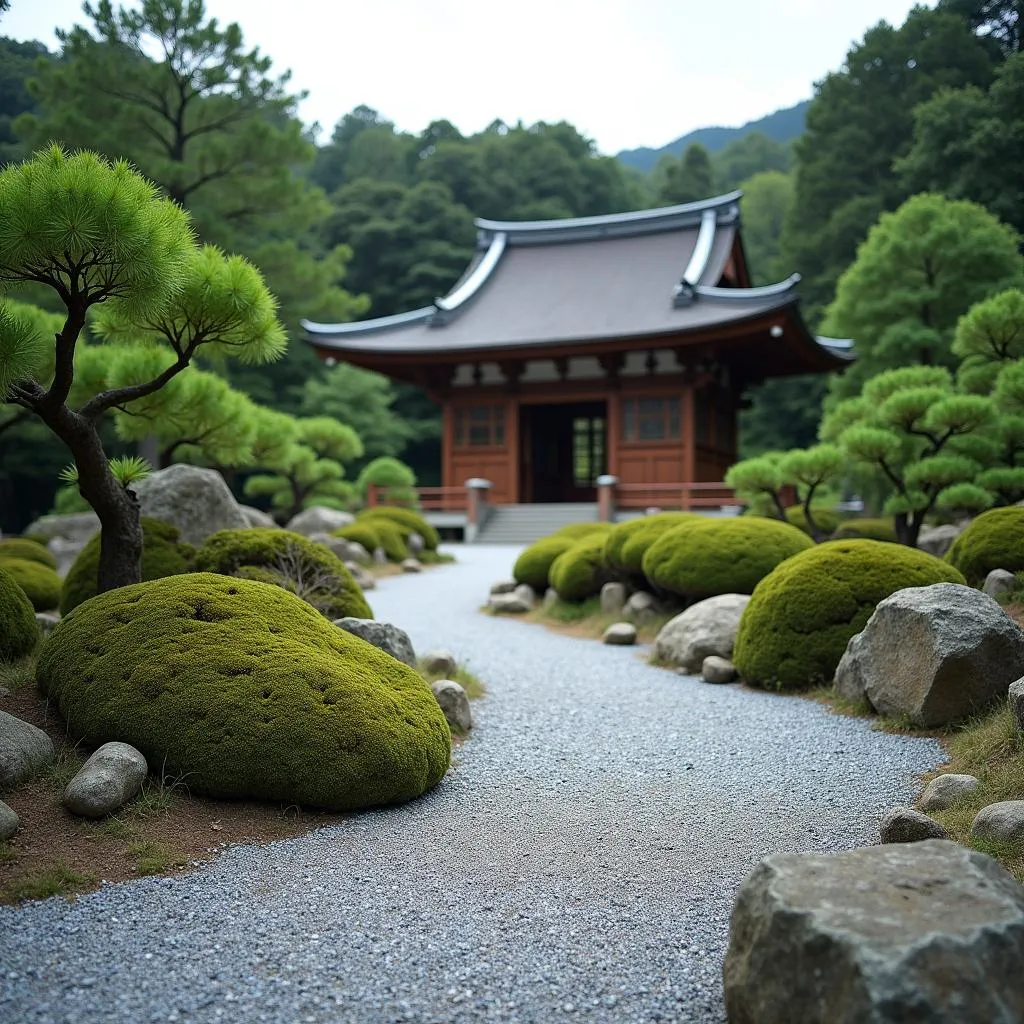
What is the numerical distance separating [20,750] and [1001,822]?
3921mm

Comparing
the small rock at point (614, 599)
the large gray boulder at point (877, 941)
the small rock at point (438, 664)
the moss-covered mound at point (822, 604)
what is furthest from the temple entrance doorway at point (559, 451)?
the large gray boulder at point (877, 941)

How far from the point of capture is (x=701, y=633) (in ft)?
23.7

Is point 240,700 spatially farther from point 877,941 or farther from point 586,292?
point 586,292

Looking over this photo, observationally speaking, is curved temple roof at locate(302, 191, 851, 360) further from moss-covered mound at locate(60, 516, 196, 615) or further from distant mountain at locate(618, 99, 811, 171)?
distant mountain at locate(618, 99, 811, 171)

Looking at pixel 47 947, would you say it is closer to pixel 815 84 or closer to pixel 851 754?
pixel 851 754

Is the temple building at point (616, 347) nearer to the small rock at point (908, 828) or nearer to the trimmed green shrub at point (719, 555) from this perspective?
the trimmed green shrub at point (719, 555)

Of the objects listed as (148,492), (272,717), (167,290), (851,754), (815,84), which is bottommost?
(851,754)

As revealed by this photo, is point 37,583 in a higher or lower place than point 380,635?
lower

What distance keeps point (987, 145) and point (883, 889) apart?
19449 millimetres

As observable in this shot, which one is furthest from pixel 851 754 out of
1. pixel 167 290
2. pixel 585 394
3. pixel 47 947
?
pixel 585 394

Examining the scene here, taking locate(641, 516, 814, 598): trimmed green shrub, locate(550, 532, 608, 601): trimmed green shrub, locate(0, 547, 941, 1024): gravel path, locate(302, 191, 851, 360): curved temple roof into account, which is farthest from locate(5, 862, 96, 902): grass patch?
locate(302, 191, 851, 360): curved temple roof

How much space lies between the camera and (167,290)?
173 inches

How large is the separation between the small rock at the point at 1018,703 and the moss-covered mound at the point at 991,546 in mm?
2972

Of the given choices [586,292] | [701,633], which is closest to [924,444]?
[701,633]
